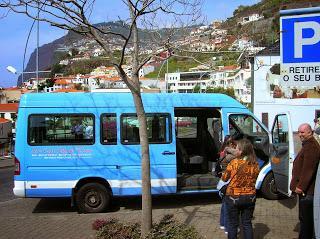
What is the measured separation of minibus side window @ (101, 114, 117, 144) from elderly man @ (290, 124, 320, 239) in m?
4.81

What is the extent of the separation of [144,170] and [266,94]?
3716cm

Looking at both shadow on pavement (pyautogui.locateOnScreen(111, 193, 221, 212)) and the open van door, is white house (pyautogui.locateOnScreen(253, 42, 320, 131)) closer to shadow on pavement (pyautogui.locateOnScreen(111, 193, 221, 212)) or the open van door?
shadow on pavement (pyautogui.locateOnScreen(111, 193, 221, 212))

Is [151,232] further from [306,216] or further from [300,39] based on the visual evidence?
[300,39]

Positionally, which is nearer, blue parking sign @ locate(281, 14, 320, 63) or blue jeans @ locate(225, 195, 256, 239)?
blue parking sign @ locate(281, 14, 320, 63)

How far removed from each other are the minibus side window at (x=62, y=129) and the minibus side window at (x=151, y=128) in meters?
0.67

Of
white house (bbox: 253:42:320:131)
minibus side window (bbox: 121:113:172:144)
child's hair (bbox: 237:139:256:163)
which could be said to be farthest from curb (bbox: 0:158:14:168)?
child's hair (bbox: 237:139:256:163)

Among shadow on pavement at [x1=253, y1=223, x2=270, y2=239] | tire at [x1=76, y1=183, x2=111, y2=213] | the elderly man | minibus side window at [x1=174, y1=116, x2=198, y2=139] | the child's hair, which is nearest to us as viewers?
the elderly man

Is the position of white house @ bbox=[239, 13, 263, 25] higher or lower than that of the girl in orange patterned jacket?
higher

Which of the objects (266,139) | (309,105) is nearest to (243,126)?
(266,139)

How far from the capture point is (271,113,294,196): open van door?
8.12m

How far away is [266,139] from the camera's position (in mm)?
10758

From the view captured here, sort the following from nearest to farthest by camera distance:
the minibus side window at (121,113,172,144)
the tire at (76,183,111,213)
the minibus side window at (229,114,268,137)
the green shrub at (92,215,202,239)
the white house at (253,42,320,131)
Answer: the green shrub at (92,215,202,239) < the tire at (76,183,111,213) < the minibus side window at (121,113,172,144) < the minibus side window at (229,114,268,137) < the white house at (253,42,320,131)

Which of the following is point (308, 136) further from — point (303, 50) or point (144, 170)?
point (144, 170)

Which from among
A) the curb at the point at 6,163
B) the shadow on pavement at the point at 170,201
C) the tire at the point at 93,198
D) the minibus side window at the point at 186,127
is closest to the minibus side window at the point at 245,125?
the minibus side window at the point at 186,127
